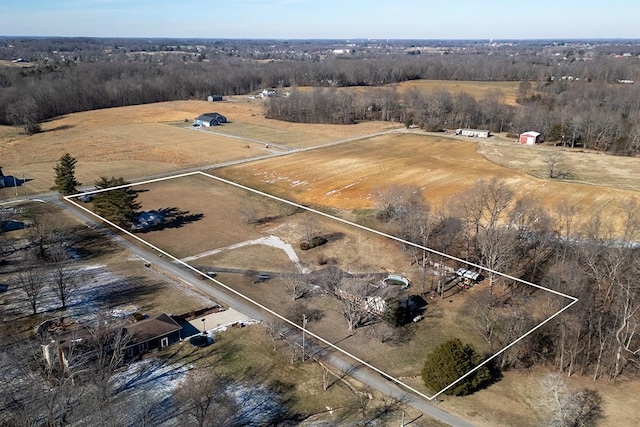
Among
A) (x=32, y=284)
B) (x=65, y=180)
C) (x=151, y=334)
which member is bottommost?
(x=151, y=334)

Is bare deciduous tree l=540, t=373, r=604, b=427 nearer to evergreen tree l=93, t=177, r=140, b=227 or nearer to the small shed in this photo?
evergreen tree l=93, t=177, r=140, b=227

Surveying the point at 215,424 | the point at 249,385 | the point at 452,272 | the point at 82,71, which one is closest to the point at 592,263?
the point at 452,272

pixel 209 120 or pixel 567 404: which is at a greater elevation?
pixel 209 120

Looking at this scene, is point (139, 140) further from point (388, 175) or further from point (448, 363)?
point (448, 363)

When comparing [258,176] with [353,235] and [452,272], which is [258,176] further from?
[452,272]

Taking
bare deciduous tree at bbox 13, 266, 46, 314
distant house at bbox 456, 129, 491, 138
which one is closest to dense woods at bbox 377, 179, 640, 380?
bare deciduous tree at bbox 13, 266, 46, 314

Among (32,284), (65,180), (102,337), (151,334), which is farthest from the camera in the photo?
(65,180)

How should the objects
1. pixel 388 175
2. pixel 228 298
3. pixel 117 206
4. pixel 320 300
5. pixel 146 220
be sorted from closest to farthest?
1. pixel 320 300
2. pixel 228 298
3. pixel 117 206
4. pixel 146 220
5. pixel 388 175

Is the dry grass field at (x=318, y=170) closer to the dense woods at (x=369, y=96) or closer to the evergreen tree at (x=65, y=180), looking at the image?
the dense woods at (x=369, y=96)

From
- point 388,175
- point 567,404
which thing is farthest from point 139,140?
point 567,404
